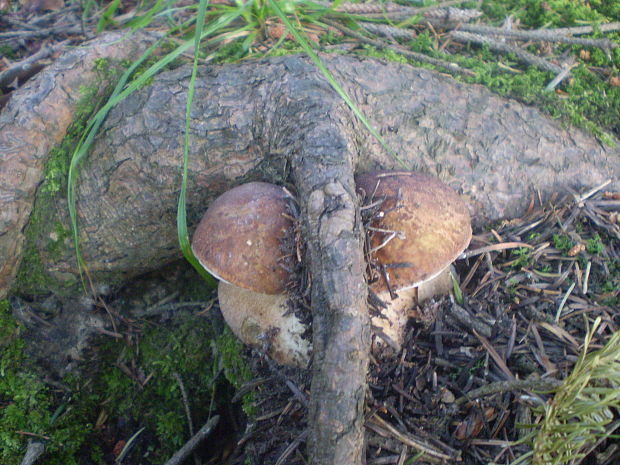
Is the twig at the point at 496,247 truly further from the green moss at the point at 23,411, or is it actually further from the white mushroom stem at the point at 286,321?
the green moss at the point at 23,411

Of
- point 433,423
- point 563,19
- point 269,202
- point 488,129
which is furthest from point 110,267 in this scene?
point 563,19

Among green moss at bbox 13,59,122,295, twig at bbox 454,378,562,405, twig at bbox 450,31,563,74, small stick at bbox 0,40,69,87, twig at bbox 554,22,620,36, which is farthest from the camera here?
twig at bbox 554,22,620,36

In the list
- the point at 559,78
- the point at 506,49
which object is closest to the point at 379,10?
the point at 506,49

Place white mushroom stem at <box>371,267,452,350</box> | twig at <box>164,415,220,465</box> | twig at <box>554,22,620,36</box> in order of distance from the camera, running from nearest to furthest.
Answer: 1. white mushroom stem at <box>371,267,452,350</box>
2. twig at <box>164,415,220,465</box>
3. twig at <box>554,22,620,36</box>

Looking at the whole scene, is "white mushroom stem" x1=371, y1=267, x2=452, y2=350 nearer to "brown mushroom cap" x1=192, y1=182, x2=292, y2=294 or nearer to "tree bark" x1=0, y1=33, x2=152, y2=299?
"brown mushroom cap" x1=192, y1=182, x2=292, y2=294

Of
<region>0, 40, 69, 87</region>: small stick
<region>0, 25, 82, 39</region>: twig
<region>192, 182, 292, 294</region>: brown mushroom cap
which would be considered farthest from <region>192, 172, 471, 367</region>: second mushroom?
<region>0, 25, 82, 39</region>: twig
